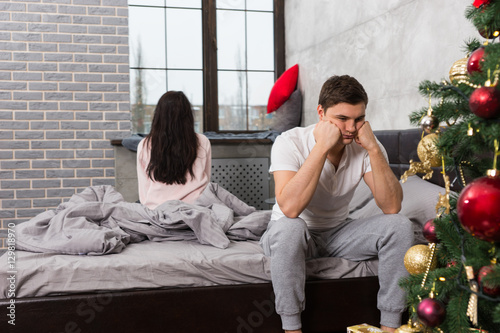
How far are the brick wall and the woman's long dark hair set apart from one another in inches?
56.0

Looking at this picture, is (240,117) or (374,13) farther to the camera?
(240,117)

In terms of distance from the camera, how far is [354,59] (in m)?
3.32

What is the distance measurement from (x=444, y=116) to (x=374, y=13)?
1.95 metres

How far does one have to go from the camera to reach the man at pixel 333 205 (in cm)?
177

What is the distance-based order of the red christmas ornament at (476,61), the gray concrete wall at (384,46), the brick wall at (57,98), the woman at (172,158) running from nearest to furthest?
the red christmas ornament at (476,61) → the gray concrete wall at (384,46) → the woman at (172,158) → the brick wall at (57,98)

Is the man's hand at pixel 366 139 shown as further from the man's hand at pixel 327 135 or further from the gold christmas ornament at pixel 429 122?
the gold christmas ornament at pixel 429 122

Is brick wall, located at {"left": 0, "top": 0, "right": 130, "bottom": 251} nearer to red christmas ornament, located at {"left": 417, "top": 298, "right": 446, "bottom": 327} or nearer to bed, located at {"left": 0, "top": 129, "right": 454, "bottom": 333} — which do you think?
bed, located at {"left": 0, "top": 129, "right": 454, "bottom": 333}

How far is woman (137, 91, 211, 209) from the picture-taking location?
8.57ft

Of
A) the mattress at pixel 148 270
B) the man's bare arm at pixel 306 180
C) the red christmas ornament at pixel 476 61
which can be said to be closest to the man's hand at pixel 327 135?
the man's bare arm at pixel 306 180

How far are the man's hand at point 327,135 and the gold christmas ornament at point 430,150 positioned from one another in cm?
54

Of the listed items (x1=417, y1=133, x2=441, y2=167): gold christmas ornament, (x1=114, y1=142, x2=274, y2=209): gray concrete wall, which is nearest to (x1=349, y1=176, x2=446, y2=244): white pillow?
(x1=417, y1=133, x2=441, y2=167): gold christmas ornament

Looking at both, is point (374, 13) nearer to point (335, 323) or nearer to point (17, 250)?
point (335, 323)

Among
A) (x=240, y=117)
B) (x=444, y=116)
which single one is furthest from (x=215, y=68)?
(x=444, y=116)

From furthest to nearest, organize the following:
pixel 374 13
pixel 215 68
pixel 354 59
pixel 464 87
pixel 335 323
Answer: pixel 215 68 → pixel 354 59 → pixel 374 13 → pixel 335 323 → pixel 464 87
